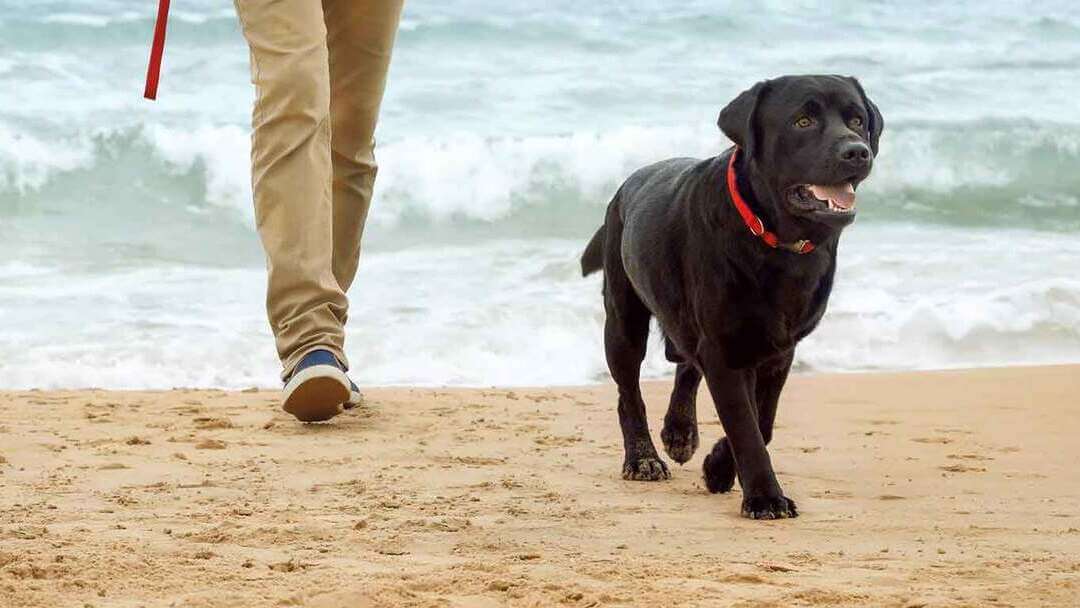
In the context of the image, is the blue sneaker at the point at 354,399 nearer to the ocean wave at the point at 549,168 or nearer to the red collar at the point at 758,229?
the red collar at the point at 758,229

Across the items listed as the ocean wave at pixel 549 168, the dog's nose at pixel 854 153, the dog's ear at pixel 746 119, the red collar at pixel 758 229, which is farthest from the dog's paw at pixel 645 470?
the ocean wave at pixel 549 168

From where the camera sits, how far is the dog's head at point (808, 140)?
13.1 feet

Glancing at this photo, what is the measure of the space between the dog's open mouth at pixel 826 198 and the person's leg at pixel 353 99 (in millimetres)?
1902

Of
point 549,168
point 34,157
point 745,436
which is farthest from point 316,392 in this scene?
point 34,157

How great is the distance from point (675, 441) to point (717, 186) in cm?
97

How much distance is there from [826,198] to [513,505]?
3.68 feet

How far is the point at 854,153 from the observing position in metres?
3.95

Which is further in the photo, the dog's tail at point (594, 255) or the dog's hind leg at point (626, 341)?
the dog's tail at point (594, 255)

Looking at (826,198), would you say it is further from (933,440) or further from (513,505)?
(933,440)

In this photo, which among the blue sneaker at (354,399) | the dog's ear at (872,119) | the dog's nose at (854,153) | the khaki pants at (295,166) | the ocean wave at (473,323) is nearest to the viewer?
the dog's nose at (854,153)

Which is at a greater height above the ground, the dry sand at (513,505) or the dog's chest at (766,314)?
the dog's chest at (766,314)

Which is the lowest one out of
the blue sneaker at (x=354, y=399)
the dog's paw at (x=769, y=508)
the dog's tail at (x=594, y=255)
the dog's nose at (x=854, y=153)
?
the blue sneaker at (x=354, y=399)

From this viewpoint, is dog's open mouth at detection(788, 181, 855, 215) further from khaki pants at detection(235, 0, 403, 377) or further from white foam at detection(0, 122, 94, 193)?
white foam at detection(0, 122, 94, 193)

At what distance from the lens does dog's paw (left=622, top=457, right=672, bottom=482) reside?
15.2 ft
